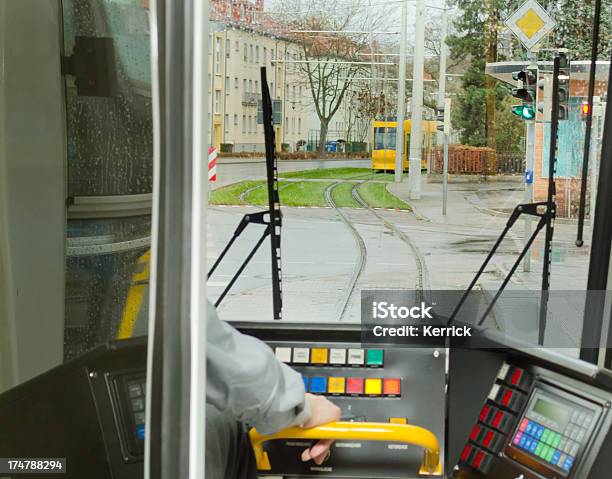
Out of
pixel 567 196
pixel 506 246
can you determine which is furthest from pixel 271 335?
pixel 567 196

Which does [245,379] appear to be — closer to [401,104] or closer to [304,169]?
[304,169]

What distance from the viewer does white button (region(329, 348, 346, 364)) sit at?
2059 mm

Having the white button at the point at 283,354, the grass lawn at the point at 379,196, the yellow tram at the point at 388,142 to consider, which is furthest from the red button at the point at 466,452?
the grass lawn at the point at 379,196

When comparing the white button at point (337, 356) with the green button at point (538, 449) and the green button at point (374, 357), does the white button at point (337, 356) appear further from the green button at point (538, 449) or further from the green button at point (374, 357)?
the green button at point (538, 449)

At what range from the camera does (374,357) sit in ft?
6.73

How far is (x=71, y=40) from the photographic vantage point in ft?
2.93

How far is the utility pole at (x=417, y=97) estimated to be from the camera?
3576 millimetres

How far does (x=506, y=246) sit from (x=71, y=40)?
163 cm

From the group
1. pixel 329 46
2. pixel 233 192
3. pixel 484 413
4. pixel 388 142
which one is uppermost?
pixel 329 46

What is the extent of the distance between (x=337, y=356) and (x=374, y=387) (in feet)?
0.37

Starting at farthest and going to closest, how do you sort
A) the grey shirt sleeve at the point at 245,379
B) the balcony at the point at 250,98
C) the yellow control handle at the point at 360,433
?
the balcony at the point at 250,98 < the yellow control handle at the point at 360,433 < the grey shirt sleeve at the point at 245,379

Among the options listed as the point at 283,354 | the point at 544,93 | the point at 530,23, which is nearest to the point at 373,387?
the point at 283,354

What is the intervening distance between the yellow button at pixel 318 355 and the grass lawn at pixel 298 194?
684 mm

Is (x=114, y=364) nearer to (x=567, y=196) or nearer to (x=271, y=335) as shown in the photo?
(x=271, y=335)
